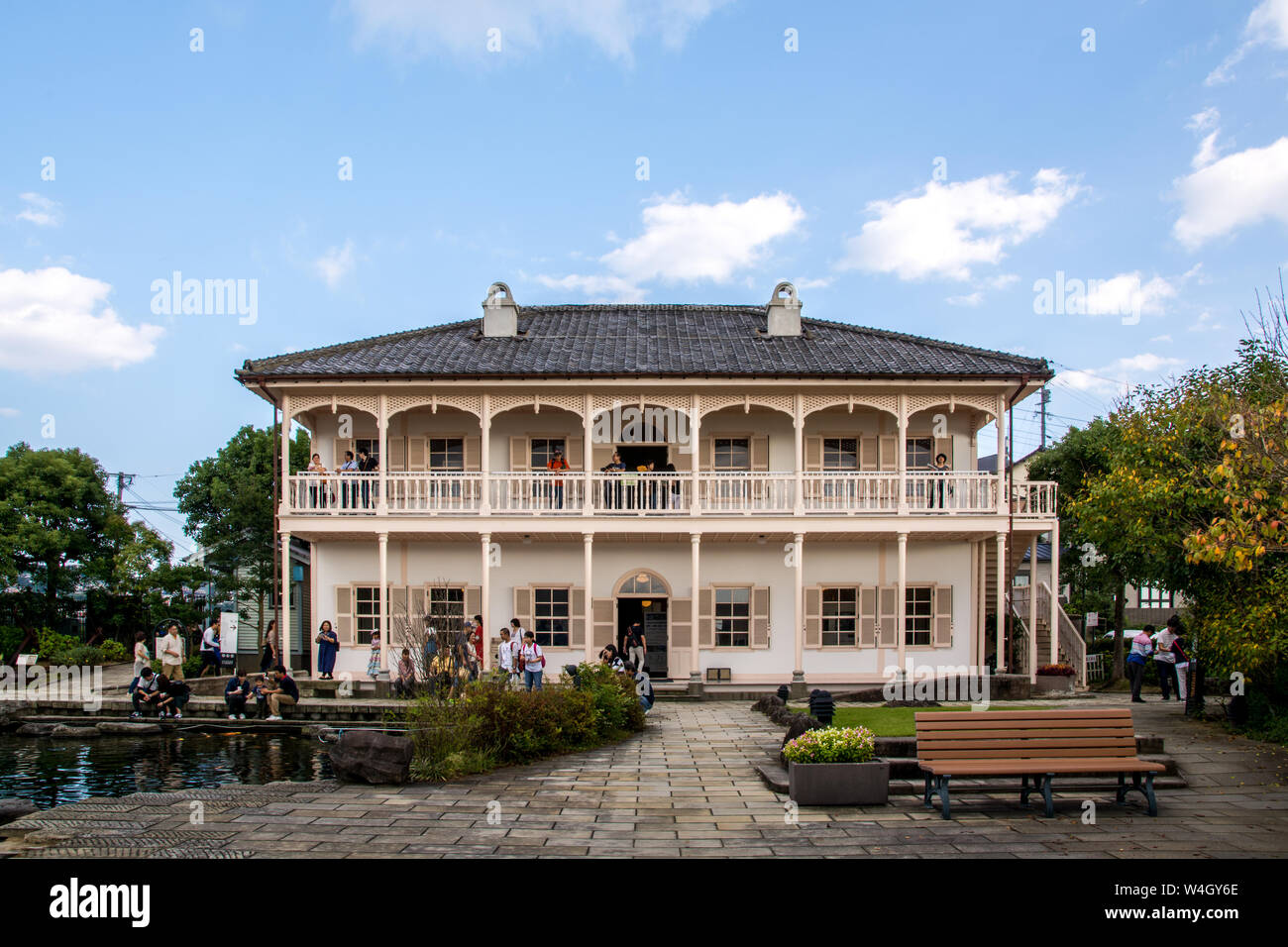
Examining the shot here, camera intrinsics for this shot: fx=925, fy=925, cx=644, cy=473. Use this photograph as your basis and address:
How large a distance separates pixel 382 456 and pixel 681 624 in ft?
26.2

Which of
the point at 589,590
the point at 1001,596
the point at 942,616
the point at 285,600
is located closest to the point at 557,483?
the point at 589,590

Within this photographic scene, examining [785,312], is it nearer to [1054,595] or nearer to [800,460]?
[800,460]

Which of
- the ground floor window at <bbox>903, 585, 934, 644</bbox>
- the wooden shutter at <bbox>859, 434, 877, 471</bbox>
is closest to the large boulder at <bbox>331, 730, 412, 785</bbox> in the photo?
the wooden shutter at <bbox>859, 434, 877, 471</bbox>

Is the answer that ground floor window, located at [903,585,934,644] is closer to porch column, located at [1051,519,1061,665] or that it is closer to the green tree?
porch column, located at [1051,519,1061,665]

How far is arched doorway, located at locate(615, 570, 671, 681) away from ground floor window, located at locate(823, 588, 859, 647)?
12.6ft

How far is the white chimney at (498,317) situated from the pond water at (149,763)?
11814mm

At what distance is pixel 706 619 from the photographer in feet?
72.2

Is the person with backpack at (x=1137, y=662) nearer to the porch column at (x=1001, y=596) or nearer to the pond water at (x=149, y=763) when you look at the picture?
the porch column at (x=1001, y=596)

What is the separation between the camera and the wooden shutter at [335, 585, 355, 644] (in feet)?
72.8
